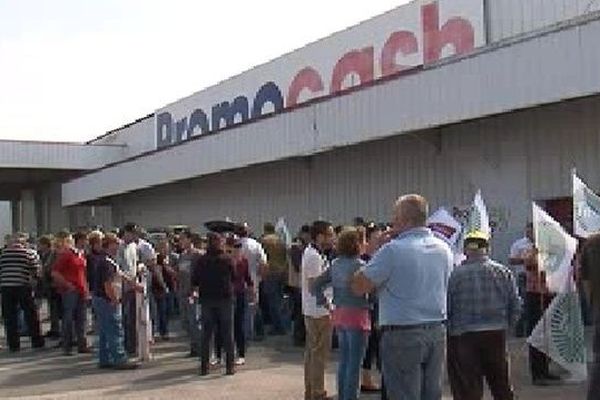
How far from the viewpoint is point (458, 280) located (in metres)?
8.17

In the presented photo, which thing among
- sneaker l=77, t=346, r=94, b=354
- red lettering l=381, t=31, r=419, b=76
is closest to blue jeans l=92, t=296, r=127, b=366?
sneaker l=77, t=346, r=94, b=354

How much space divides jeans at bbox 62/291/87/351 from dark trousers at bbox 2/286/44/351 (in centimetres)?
92

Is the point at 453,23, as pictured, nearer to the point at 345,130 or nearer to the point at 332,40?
the point at 345,130

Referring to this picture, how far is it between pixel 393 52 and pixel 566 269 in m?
14.9

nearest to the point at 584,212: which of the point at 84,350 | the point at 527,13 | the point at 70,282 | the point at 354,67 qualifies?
the point at 70,282

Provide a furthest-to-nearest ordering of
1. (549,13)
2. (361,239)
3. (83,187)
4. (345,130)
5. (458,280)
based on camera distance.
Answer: (83,187), (345,130), (549,13), (361,239), (458,280)

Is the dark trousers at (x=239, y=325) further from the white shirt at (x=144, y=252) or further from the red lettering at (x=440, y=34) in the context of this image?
the red lettering at (x=440, y=34)

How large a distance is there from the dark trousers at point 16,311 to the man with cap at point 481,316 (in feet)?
29.9

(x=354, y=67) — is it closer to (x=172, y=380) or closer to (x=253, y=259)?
(x=253, y=259)

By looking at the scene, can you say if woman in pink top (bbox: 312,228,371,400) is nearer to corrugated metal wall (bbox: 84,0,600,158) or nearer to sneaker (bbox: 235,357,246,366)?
sneaker (bbox: 235,357,246,366)

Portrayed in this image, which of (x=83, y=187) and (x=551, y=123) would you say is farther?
(x=83, y=187)

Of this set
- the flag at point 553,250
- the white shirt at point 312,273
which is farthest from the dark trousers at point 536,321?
the white shirt at point 312,273

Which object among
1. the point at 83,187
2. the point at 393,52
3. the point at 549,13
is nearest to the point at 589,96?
the point at 549,13

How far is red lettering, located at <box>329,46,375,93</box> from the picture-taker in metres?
25.1
